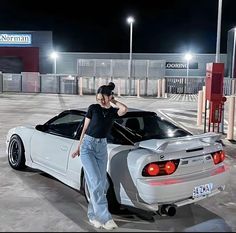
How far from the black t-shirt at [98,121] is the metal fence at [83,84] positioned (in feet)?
86.1

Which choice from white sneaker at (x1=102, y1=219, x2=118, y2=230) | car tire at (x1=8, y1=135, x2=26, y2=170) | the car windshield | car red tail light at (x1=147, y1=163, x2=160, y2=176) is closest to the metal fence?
car tire at (x1=8, y1=135, x2=26, y2=170)

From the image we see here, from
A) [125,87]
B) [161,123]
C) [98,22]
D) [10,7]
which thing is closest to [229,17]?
[98,22]

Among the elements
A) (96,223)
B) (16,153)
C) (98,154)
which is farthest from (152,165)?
(16,153)

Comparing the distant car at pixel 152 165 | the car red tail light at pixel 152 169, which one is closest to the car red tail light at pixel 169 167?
the distant car at pixel 152 165

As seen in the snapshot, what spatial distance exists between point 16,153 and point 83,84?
25.2m

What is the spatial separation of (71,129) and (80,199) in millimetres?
1170

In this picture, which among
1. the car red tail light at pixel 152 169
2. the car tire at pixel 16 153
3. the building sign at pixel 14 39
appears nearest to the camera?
the car red tail light at pixel 152 169

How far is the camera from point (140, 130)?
612cm

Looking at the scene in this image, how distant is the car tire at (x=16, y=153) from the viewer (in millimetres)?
7465

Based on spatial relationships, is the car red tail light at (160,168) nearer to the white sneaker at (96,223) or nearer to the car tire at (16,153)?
the white sneaker at (96,223)

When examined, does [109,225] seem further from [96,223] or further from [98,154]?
[98,154]

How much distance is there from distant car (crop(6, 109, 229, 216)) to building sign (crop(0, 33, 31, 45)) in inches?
1677

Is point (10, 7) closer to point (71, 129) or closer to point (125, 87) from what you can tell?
point (125, 87)

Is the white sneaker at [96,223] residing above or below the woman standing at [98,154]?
below
